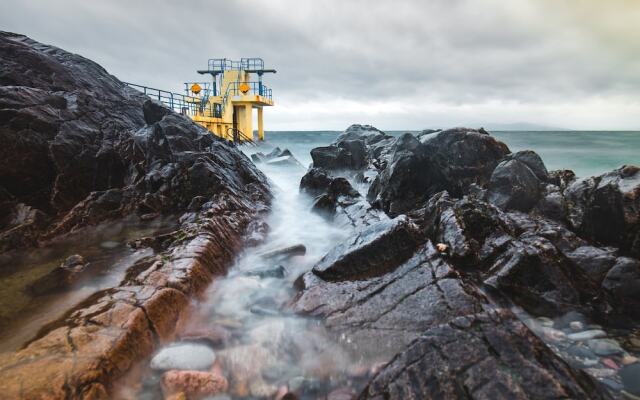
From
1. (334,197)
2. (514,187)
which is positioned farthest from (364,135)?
(514,187)

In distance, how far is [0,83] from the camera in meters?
9.16

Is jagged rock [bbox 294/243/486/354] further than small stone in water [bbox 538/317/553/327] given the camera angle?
No

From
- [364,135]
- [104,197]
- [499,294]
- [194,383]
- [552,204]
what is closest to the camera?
[194,383]

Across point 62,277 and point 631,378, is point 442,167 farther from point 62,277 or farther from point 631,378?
point 62,277

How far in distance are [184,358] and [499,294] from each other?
4047mm

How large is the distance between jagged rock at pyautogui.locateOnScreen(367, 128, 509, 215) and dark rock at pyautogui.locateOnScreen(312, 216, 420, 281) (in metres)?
4.55

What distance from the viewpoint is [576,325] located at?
4320 mm

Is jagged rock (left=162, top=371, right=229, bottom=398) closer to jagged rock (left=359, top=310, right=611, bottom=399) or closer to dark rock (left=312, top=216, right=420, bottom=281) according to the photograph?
jagged rock (left=359, top=310, right=611, bottom=399)

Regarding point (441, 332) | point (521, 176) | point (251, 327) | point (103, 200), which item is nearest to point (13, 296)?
point (251, 327)

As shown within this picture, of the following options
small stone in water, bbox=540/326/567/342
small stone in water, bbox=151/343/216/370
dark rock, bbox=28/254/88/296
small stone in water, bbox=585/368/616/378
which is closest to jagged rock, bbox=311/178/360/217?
dark rock, bbox=28/254/88/296

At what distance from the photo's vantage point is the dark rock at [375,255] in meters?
5.17

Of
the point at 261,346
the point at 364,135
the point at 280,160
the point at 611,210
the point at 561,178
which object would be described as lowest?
the point at 261,346

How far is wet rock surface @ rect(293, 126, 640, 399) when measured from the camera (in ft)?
8.40

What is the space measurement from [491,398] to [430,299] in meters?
1.89
